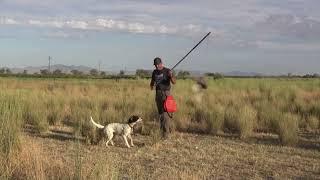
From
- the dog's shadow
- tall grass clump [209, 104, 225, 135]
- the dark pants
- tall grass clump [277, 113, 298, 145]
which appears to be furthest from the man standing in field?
tall grass clump [277, 113, 298, 145]

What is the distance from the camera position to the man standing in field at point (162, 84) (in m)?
14.8

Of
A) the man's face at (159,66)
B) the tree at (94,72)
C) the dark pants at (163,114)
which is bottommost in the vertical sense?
the tree at (94,72)

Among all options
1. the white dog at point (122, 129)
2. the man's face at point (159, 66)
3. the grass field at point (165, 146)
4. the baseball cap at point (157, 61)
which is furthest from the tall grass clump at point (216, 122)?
the white dog at point (122, 129)

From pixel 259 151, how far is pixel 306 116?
22.9ft

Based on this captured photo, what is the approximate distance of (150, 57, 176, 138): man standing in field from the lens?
1477 centimetres

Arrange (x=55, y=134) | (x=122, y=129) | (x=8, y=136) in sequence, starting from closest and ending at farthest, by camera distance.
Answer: (x=8, y=136)
(x=122, y=129)
(x=55, y=134)

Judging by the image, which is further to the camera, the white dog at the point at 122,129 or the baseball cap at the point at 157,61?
the baseball cap at the point at 157,61

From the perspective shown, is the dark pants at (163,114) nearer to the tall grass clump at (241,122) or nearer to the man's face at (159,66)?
the man's face at (159,66)

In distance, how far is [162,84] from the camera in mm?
14938

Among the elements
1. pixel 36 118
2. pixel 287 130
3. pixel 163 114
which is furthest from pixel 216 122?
pixel 36 118

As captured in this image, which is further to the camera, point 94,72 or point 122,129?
point 94,72

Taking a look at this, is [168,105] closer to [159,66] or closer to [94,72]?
[159,66]

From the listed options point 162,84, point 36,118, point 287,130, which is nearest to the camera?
point 162,84

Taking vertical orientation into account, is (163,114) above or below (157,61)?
below
